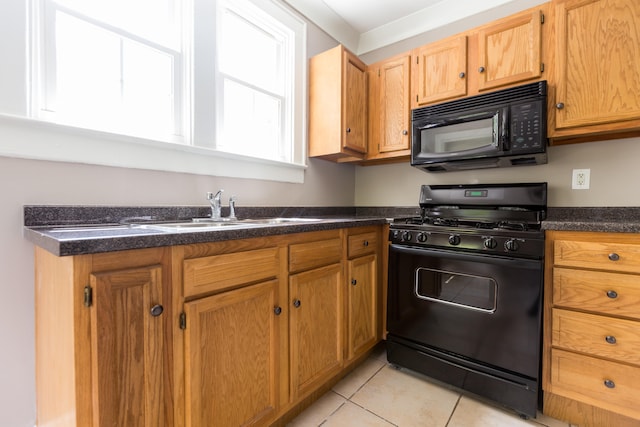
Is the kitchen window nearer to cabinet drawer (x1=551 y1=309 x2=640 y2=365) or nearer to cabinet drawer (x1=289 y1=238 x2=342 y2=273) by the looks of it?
cabinet drawer (x1=289 y1=238 x2=342 y2=273)

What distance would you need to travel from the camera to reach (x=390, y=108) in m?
2.28

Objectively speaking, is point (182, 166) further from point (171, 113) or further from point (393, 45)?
point (393, 45)

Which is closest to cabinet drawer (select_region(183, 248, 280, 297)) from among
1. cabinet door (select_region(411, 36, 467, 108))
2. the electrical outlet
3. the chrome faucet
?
the chrome faucet

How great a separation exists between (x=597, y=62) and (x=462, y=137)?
0.72 metres

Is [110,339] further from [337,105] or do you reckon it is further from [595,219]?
[595,219]

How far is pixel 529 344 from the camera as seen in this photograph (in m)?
1.43

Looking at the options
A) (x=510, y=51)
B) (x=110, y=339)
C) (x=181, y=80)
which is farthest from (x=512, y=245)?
(x=181, y=80)

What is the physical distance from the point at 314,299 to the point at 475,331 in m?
0.90

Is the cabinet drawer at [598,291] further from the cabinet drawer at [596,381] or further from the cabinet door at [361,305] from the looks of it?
the cabinet door at [361,305]

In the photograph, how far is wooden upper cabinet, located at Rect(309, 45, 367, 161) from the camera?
2.16 meters

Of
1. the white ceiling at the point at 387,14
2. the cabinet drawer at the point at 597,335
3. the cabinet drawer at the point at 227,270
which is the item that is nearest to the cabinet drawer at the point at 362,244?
the cabinet drawer at the point at 227,270

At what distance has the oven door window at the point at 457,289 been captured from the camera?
5.08 ft

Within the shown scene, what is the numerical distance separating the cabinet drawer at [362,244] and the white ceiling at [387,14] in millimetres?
1772

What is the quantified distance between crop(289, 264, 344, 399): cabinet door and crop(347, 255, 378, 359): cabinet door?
104 mm
